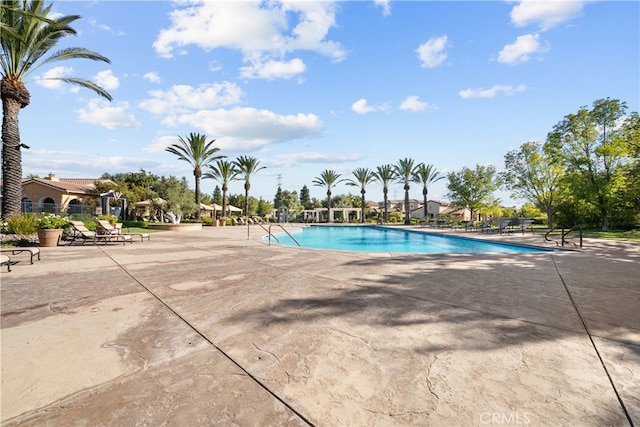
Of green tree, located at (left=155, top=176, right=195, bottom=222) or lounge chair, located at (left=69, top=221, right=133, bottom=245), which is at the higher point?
green tree, located at (left=155, top=176, right=195, bottom=222)

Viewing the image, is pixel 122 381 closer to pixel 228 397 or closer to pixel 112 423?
pixel 112 423

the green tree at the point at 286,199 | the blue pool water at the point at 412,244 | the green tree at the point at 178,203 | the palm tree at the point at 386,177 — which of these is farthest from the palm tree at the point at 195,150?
the green tree at the point at 286,199

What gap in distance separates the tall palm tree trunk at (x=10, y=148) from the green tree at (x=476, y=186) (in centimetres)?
3623

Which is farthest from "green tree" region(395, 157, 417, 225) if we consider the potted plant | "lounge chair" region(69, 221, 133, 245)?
the potted plant

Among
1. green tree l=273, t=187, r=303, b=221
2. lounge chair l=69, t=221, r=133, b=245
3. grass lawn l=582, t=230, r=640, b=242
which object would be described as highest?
green tree l=273, t=187, r=303, b=221

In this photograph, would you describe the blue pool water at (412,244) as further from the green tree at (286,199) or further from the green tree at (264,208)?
the green tree at (286,199)

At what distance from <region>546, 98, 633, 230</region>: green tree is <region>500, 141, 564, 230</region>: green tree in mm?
1457

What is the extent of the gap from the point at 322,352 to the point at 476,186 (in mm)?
35669

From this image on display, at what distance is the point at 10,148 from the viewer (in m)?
12.4

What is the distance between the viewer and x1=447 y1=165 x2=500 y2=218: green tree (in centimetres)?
3319

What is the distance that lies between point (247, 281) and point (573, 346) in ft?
14.8

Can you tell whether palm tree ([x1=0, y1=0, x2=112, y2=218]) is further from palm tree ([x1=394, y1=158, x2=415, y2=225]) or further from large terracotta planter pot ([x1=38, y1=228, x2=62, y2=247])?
palm tree ([x1=394, y1=158, x2=415, y2=225])

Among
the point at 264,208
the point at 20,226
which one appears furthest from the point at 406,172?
the point at 20,226

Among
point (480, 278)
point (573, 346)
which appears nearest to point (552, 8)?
point (480, 278)
